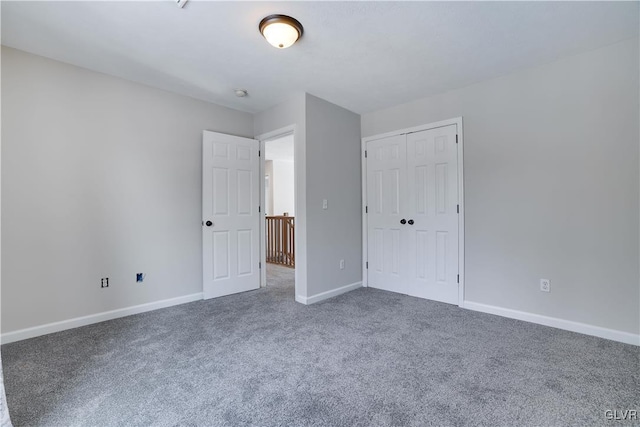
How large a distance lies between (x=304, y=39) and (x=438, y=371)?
8.66 feet

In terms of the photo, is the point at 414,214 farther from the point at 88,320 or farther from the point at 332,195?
the point at 88,320

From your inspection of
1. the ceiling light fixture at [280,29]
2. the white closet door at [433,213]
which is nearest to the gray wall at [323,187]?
the white closet door at [433,213]

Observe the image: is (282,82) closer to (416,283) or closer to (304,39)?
(304,39)

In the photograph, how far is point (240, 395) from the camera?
1.71 m

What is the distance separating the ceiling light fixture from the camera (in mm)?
2051

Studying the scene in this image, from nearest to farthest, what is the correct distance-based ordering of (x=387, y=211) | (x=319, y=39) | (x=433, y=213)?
(x=319, y=39)
(x=433, y=213)
(x=387, y=211)

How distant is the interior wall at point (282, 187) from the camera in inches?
329

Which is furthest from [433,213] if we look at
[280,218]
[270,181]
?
[270,181]

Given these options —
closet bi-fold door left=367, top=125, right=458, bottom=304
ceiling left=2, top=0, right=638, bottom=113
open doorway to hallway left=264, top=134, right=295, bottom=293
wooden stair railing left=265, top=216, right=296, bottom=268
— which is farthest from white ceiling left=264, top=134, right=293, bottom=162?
ceiling left=2, top=0, right=638, bottom=113

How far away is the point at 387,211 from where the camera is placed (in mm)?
3912

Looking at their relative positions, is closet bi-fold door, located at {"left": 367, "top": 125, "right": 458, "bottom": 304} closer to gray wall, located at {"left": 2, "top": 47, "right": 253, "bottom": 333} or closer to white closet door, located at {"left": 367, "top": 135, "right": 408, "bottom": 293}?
white closet door, located at {"left": 367, "top": 135, "right": 408, "bottom": 293}

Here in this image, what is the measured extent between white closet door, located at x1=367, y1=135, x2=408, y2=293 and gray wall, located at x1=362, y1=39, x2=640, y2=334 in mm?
776

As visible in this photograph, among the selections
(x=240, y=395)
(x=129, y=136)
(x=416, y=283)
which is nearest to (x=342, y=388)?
(x=240, y=395)

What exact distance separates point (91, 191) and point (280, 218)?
345 cm
